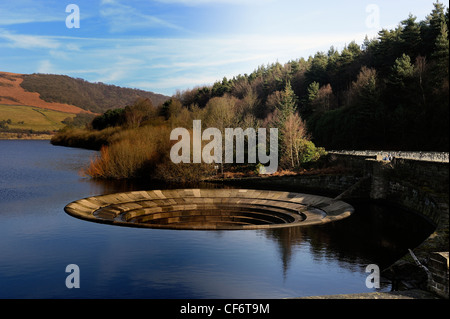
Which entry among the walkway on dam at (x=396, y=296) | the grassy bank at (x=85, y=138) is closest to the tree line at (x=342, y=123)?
the walkway on dam at (x=396, y=296)

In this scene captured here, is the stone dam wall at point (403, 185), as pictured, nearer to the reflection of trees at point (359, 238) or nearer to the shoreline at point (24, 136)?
the reflection of trees at point (359, 238)

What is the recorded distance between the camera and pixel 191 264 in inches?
758

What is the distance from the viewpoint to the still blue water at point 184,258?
1616 centimetres

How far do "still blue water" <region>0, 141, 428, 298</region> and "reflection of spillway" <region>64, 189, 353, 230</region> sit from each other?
2.19m

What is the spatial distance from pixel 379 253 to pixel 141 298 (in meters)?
13.7

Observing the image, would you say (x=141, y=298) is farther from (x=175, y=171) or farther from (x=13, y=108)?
(x=13, y=108)

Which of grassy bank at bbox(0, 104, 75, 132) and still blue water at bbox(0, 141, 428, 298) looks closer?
still blue water at bbox(0, 141, 428, 298)

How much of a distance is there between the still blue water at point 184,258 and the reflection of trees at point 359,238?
6cm

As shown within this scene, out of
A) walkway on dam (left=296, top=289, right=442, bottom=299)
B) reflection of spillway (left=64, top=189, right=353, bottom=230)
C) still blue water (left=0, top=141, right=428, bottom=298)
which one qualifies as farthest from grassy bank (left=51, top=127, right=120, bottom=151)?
walkway on dam (left=296, top=289, right=442, bottom=299)

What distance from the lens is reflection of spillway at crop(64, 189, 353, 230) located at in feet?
103

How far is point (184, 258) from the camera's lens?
66.1 feet

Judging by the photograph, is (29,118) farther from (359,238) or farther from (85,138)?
(359,238)

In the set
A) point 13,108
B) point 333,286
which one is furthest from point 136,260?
point 13,108

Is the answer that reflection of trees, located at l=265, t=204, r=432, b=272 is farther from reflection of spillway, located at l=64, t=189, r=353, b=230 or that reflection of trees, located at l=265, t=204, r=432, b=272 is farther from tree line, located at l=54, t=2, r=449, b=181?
tree line, located at l=54, t=2, r=449, b=181
